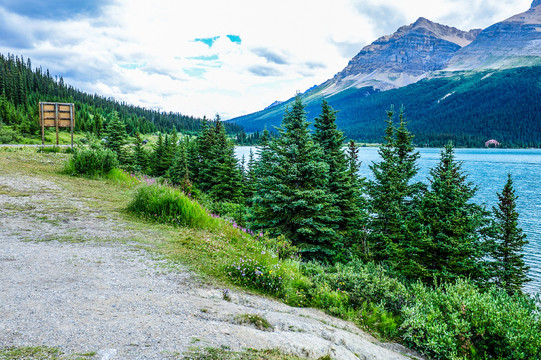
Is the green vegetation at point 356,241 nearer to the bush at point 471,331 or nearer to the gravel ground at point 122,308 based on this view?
the bush at point 471,331

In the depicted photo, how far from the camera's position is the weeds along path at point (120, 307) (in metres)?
2.83

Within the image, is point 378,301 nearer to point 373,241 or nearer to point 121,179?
point 121,179

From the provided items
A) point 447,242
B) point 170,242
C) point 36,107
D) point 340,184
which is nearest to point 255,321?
point 170,242

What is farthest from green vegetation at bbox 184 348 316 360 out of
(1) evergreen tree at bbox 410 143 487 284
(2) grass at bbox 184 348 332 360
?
(1) evergreen tree at bbox 410 143 487 284

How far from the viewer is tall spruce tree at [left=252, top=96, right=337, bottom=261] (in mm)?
15156

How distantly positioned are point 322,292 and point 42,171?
12.4 meters

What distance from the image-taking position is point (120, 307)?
3518mm

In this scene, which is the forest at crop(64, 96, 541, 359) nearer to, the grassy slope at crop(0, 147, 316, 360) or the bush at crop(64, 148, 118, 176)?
the bush at crop(64, 148, 118, 176)

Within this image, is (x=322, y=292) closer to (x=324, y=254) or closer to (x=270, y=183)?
(x=270, y=183)

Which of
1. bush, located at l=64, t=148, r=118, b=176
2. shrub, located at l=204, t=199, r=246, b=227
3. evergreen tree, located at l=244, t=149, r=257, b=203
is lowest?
shrub, located at l=204, t=199, r=246, b=227

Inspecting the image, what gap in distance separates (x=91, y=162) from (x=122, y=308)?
1135cm

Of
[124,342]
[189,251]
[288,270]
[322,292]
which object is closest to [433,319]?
[322,292]

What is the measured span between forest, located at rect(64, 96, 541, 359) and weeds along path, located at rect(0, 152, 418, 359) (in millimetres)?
922

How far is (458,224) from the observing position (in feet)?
44.1
